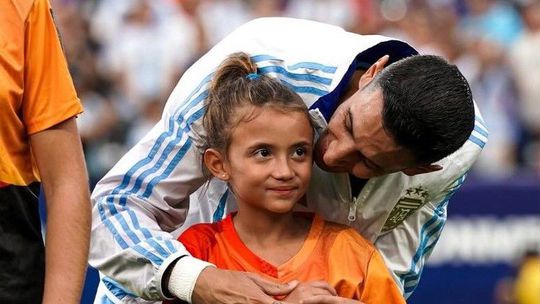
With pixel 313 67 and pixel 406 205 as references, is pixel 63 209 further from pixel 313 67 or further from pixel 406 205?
pixel 406 205

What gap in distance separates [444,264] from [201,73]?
5218 mm

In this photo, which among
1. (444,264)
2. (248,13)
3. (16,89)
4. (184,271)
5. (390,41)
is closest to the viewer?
(16,89)

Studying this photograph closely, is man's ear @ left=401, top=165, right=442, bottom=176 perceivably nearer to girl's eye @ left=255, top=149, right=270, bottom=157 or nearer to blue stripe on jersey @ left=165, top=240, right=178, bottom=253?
girl's eye @ left=255, top=149, right=270, bottom=157

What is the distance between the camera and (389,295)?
3.76 meters

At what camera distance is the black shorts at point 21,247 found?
3.39 m

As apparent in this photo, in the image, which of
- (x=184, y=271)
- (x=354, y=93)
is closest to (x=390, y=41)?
(x=354, y=93)

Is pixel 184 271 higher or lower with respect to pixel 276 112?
lower

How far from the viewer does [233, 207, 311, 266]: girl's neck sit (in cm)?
388

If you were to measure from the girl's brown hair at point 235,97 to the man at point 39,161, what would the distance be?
59 cm

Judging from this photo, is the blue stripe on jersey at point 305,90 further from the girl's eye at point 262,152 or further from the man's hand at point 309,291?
the man's hand at point 309,291

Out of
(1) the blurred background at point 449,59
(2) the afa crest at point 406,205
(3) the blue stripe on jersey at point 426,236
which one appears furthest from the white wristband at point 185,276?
(1) the blurred background at point 449,59

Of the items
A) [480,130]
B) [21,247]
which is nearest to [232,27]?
[480,130]

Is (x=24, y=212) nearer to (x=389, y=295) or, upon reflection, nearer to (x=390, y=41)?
(x=389, y=295)

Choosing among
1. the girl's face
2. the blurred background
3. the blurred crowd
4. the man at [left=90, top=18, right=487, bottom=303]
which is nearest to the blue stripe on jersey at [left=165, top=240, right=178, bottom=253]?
the man at [left=90, top=18, right=487, bottom=303]
